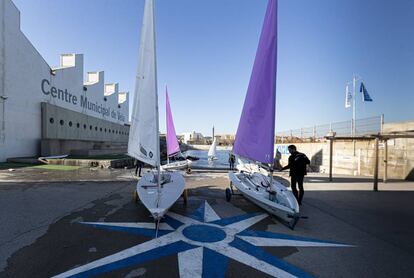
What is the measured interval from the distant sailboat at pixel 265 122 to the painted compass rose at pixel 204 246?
26.0 inches

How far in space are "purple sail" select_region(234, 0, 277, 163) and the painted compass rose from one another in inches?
82.8

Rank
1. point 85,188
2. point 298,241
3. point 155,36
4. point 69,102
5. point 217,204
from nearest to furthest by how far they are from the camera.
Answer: point 298,241
point 155,36
point 217,204
point 85,188
point 69,102

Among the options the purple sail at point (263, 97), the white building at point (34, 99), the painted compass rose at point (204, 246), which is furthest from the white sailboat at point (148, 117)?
the white building at point (34, 99)

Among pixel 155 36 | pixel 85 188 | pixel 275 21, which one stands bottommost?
pixel 85 188

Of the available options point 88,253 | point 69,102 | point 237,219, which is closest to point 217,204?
point 237,219

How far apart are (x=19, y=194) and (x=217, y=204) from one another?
7.58 meters

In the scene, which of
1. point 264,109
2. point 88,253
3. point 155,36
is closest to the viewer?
point 88,253

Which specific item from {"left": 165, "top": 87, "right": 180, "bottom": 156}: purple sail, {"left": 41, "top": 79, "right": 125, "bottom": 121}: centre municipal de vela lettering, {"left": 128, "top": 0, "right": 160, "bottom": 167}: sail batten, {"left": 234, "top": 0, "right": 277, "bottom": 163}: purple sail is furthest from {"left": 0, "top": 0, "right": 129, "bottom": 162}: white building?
{"left": 234, "top": 0, "right": 277, "bottom": 163}: purple sail

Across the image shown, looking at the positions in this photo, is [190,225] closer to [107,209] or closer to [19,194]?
[107,209]

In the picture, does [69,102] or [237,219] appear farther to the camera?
[69,102]

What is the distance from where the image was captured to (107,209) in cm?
712

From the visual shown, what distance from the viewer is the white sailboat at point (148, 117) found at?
6180 mm

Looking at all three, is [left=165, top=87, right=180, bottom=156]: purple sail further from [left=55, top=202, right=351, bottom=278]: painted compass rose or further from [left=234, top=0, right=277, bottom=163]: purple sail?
[left=55, top=202, right=351, bottom=278]: painted compass rose

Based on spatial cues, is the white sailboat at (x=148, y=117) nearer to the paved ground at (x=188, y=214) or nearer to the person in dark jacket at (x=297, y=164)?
the paved ground at (x=188, y=214)
